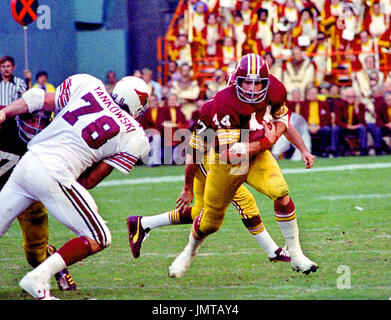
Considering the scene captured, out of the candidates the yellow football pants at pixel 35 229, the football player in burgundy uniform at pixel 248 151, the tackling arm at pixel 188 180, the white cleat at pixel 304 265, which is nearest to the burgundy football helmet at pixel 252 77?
the football player in burgundy uniform at pixel 248 151

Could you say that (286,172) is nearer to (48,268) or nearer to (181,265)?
(181,265)

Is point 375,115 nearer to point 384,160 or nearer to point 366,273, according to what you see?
point 384,160

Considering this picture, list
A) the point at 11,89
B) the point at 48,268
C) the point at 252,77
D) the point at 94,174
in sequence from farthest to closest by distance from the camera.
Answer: the point at 11,89 < the point at 252,77 < the point at 94,174 < the point at 48,268

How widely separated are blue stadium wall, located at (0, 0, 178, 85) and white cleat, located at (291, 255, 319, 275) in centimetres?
803

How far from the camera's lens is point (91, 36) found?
1505cm

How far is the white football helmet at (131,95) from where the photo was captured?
15.5 ft

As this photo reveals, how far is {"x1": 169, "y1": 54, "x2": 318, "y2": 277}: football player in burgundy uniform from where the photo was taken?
5297 millimetres

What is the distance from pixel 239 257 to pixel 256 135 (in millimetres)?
1164

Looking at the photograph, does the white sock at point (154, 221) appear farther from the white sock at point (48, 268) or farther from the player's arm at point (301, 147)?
the white sock at point (48, 268)

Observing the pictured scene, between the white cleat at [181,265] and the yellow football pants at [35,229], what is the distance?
0.93 metres

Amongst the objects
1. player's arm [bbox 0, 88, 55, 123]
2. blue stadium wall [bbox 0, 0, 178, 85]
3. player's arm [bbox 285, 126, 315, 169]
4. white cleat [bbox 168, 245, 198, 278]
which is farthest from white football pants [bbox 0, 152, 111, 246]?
blue stadium wall [bbox 0, 0, 178, 85]

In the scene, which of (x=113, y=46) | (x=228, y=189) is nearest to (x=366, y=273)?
(x=228, y=189)

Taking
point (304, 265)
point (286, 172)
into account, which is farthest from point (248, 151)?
point (286, 172)

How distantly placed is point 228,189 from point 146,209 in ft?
11.0
